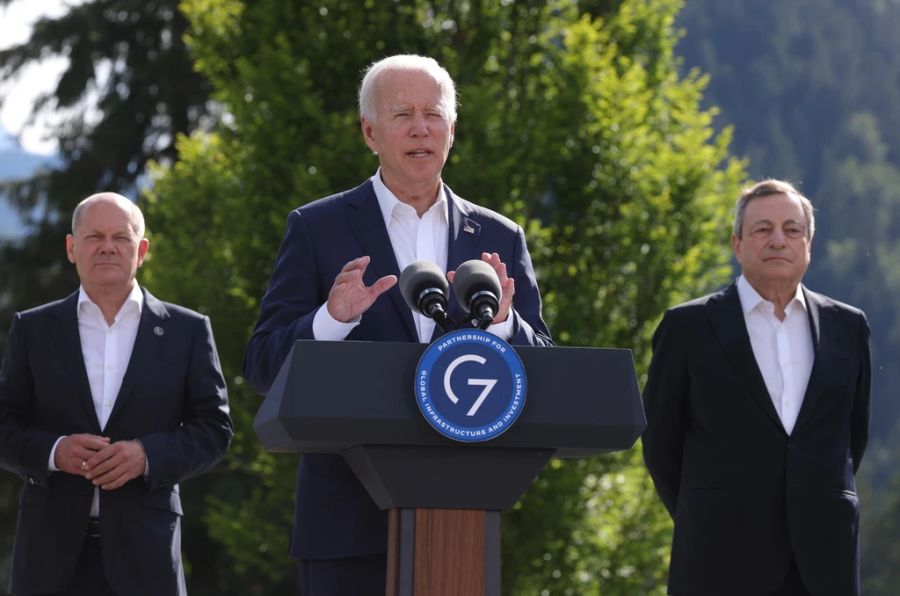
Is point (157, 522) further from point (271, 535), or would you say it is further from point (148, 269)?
point (148, 269)

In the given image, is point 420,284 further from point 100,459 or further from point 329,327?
point 100,459

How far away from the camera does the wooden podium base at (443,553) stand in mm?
3287

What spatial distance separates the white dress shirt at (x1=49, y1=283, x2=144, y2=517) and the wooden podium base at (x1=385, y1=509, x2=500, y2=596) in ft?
7.73

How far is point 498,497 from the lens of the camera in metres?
3.38

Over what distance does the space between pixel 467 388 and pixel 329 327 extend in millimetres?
611

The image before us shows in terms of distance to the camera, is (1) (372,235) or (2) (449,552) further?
(1) (372,235)

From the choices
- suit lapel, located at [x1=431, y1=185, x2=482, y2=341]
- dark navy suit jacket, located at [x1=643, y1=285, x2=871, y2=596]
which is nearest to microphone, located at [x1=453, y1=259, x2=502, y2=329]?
suit lapel, located at [x1=431, y1=185, x2=482, y2=341]

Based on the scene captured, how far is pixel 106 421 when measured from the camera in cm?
546

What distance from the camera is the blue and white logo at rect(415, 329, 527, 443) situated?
10.7 ft

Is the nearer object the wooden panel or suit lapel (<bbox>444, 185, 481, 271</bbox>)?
the wooden panel

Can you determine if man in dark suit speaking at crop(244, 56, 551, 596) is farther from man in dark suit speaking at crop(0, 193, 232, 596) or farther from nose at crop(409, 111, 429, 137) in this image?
man in dark suit speaking at crop(0, 193, 232, 596)

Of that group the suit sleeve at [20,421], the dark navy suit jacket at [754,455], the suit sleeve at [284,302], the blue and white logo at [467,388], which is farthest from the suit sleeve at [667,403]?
the blue and white logo at [467,388]

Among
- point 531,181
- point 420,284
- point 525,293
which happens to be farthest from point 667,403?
point 531,181

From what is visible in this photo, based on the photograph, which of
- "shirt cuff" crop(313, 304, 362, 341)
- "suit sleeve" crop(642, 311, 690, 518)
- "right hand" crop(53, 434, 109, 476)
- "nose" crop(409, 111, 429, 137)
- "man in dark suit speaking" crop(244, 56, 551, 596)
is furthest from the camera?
"suit sleeve" crop(642, 311, 690, 518)
